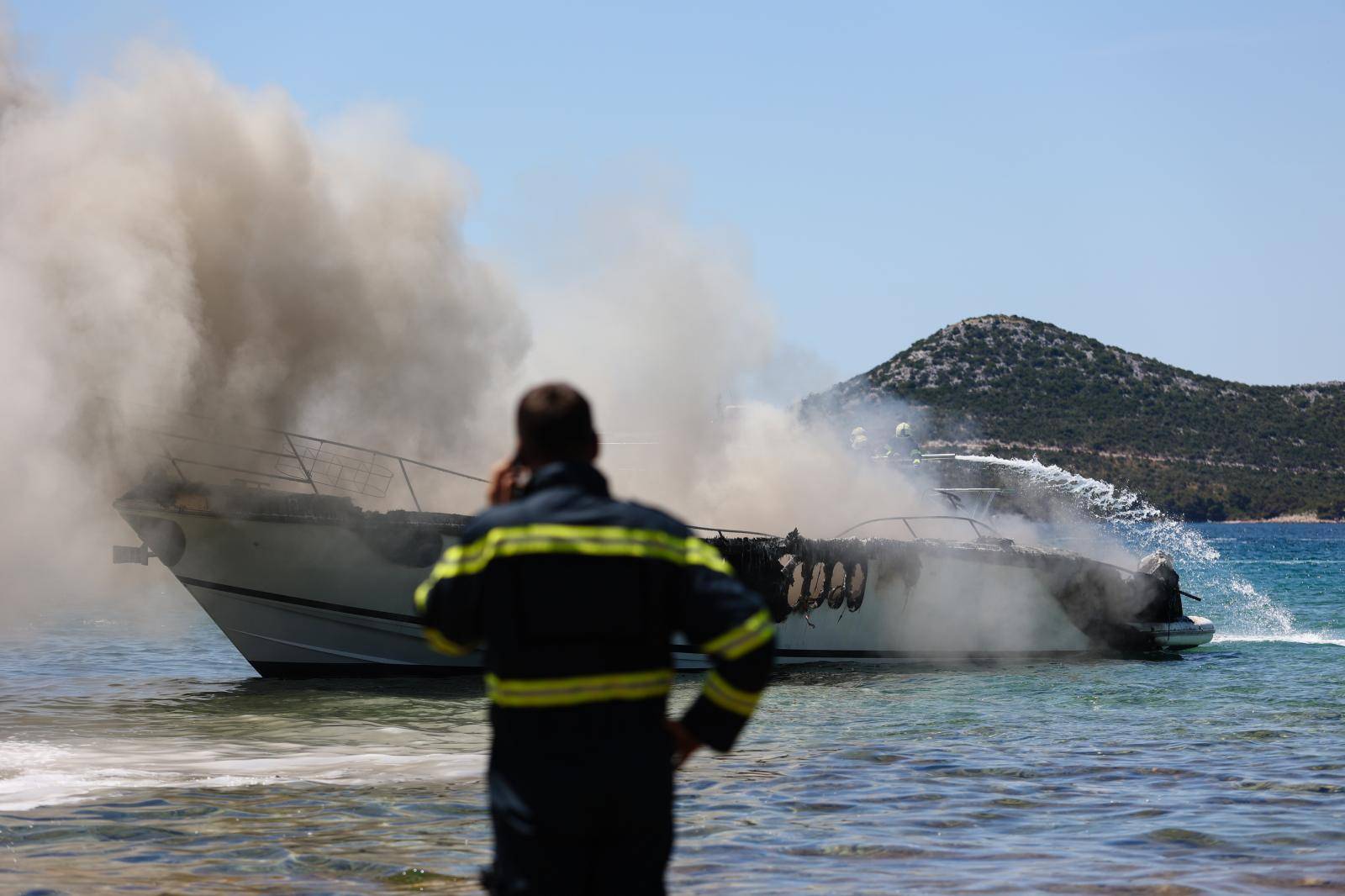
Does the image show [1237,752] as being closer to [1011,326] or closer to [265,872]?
[265,872]

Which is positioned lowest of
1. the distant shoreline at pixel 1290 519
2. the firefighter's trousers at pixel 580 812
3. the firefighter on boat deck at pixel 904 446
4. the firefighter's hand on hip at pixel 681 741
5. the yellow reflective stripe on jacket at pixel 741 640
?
the firefighter's trousers at pixel 580 812

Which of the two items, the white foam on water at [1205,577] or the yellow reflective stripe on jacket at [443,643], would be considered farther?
the white foam on water at [1205,577]

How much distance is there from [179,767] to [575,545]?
8.33m

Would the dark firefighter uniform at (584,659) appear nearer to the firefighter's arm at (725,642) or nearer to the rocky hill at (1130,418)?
the firefighter's arm at (725,642)

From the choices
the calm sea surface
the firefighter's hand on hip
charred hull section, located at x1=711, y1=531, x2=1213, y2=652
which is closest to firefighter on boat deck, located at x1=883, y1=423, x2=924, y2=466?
charred hull section, located at x1=711, y1=531, x2=1213, y2=652

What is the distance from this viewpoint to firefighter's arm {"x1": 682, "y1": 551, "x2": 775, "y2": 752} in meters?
3.49

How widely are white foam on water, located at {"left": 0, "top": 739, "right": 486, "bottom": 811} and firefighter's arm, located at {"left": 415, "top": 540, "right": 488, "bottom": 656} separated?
6.59 m

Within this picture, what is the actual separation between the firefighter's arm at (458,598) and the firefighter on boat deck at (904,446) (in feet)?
74.6

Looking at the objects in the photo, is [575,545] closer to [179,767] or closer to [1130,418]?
[179,767]

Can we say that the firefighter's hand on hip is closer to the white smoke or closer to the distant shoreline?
the white smoke

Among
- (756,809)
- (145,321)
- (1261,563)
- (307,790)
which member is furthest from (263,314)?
(1261,563)

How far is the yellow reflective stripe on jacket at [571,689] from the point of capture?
3465 millimetres

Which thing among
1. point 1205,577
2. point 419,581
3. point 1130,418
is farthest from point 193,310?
point 1130,418

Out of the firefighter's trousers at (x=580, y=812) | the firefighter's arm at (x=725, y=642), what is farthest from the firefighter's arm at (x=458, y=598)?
the firefighter's arm at (x=725, y=642)
